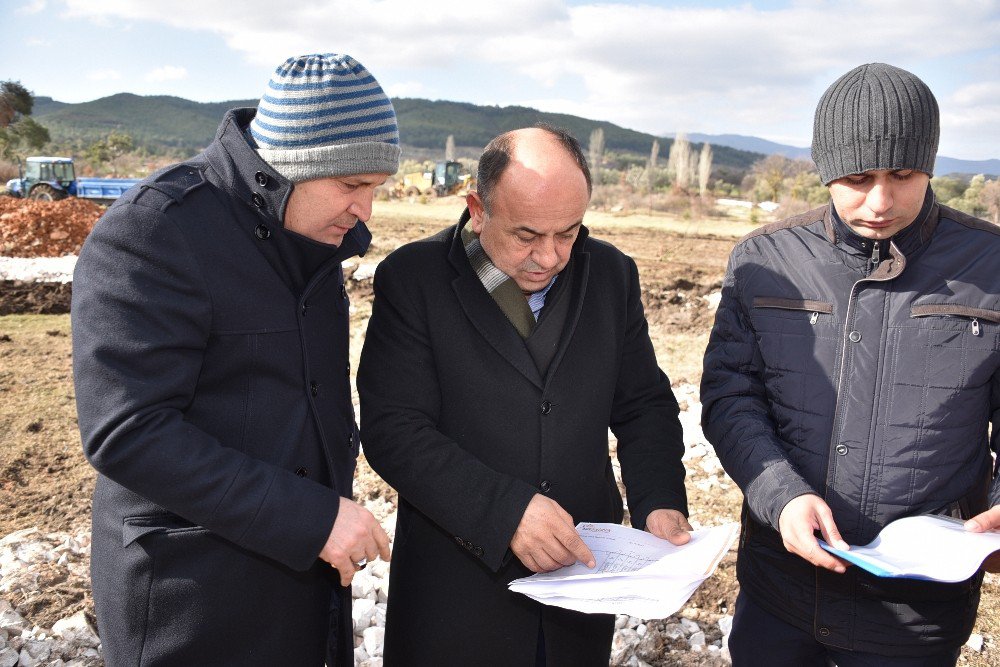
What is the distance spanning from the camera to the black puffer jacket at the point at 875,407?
2.05 meters

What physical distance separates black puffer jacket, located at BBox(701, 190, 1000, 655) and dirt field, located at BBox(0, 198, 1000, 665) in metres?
1.64

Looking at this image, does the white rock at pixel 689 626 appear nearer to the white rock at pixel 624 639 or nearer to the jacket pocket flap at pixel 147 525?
the white rock at pixel 624 639

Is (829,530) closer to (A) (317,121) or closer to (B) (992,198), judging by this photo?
(A) (317,121)

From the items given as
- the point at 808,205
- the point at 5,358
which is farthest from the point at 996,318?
the point at 808,205

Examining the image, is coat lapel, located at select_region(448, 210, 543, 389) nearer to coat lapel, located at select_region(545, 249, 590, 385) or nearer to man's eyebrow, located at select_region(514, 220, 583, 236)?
coat lapel, located at select_region(545, 249, 590, 385)

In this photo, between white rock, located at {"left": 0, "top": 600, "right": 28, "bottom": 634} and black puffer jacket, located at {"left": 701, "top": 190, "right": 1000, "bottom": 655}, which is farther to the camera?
white rock, located at {"left": 0, "top": 600, "right": 28, "bottom": 634}

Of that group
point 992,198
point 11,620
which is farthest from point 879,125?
point 992,198

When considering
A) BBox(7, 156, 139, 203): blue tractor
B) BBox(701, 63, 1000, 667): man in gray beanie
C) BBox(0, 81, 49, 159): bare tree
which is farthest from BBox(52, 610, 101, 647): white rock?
BBox(0, 81, 49, 159): bare tree

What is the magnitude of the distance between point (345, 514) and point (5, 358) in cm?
809

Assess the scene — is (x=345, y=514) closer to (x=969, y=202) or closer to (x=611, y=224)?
(x=611, y=224)

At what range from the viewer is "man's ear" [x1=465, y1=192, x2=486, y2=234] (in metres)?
2.25

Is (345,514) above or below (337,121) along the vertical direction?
below

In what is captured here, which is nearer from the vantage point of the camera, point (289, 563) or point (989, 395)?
point (289, 563)

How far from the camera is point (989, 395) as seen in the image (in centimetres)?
209
